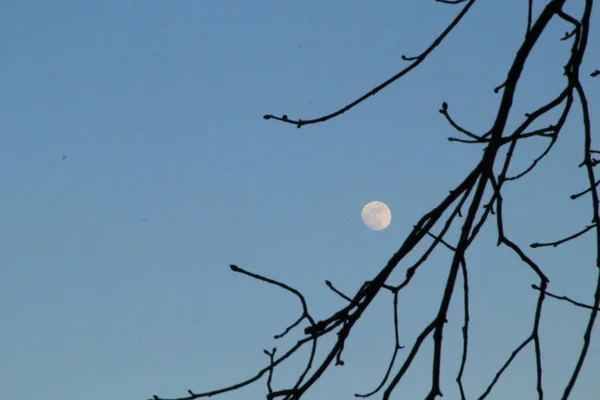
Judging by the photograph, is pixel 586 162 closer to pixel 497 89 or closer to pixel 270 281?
pixel 497 89

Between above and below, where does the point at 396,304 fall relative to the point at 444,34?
below

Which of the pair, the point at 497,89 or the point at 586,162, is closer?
the point at 586,162

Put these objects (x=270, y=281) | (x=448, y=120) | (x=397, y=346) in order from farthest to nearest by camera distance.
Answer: (x=448, y=120) < (x=397, y=346) < (x=270, y=281)

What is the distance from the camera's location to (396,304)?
3.00 meters

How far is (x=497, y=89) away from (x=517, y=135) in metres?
0.38

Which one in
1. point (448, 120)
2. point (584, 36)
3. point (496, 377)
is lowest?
point (496, 377)

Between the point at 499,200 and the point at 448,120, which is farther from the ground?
the point at 448,120

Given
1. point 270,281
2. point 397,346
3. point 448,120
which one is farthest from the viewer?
point 448,120

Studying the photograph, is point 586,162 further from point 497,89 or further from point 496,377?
point 496,377

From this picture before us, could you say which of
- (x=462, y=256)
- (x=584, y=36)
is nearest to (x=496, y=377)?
(x=462, y=256)

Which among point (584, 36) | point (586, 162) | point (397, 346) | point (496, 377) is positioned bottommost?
point (496, 377)

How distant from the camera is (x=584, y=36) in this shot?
124 inches

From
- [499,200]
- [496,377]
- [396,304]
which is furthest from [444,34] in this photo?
[496,377]

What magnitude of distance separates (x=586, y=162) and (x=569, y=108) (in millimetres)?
230
